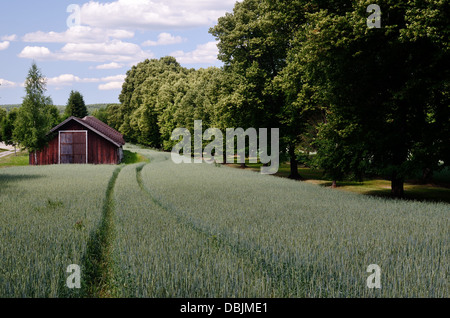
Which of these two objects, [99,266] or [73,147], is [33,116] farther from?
[99,266]

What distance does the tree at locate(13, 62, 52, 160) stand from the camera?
139ft

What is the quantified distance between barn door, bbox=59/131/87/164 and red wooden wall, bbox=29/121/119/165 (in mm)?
560

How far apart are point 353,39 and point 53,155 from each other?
43087 mm

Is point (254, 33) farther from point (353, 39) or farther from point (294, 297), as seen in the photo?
point (294, 297)

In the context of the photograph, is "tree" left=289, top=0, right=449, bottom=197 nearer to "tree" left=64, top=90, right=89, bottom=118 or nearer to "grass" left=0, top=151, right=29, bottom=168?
"grass" left=0, top=151, right=29, bottom=168

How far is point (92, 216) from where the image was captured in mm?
11750

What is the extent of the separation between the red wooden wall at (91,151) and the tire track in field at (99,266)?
36057 millimetres

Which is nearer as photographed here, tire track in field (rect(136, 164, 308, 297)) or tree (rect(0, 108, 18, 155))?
tire track in field (rect(136, 164, 308, 297))

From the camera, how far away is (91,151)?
151 ft

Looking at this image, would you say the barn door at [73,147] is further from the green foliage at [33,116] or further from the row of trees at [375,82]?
the row of trees at [375,82]

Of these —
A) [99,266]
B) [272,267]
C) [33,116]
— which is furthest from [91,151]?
[272,267]

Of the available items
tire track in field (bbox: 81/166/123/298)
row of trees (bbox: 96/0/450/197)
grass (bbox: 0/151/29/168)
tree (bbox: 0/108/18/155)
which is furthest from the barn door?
tree (bbox: 0/108/18/155)

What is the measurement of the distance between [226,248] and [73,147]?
142 ft

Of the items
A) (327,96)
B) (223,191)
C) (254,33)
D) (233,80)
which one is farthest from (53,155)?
(327,96)
